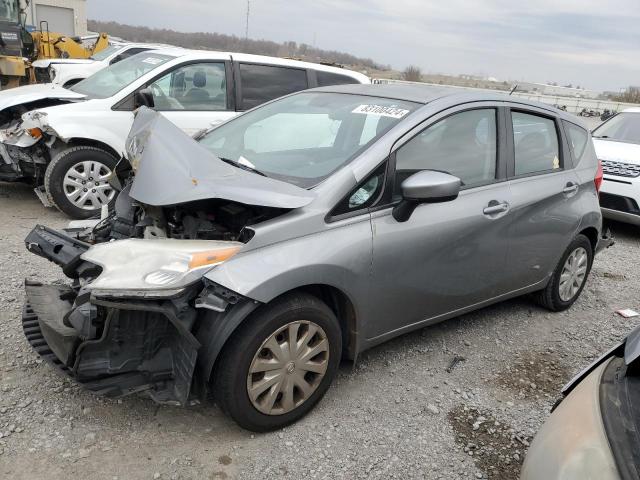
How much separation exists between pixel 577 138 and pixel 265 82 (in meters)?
3.78

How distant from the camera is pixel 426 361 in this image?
359 centimetres

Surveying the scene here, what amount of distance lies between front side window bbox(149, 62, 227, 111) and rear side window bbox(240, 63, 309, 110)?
0.26 m

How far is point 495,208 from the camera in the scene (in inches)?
137

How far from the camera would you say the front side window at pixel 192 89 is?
6.19 metres

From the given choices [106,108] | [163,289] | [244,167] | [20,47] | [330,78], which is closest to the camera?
[163,289]

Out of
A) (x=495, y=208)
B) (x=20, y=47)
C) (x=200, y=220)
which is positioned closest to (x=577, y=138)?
(x=495, y=208)

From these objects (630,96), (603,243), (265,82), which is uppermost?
(265,82)

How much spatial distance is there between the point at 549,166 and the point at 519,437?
2074 mm

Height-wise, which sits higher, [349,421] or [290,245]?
[290,245]

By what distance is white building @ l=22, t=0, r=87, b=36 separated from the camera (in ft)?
116

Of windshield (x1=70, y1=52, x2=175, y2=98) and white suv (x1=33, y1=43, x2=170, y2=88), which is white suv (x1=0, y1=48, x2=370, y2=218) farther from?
white suv (x1=33, y1=43, x2=170, y2=88)

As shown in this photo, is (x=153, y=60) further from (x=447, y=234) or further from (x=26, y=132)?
(x=447, y=234)

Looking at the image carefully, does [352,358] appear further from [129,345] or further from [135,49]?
[135,49]

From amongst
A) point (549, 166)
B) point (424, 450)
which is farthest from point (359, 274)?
point (549, 166)
